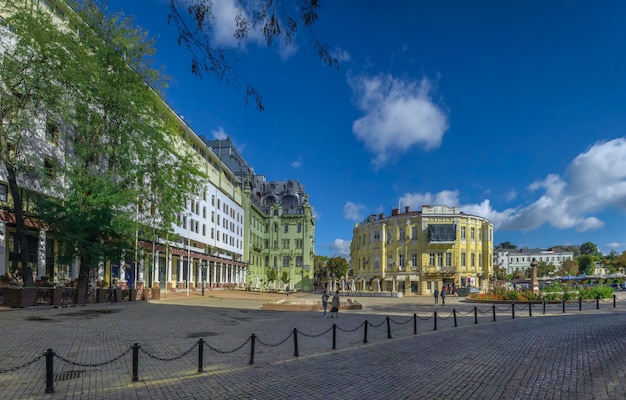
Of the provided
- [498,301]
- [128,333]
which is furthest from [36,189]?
[498,301]

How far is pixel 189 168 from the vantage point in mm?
30422

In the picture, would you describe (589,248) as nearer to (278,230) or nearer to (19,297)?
(278,230)

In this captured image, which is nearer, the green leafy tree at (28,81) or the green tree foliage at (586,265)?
the green leafy tree at (28,81)

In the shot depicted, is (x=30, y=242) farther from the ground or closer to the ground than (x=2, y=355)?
farther from the ground

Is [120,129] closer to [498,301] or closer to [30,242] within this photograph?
[30,242]

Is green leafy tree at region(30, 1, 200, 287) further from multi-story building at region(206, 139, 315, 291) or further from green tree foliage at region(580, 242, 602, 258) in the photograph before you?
green tree foliage at region(580, 242, 602, 258)

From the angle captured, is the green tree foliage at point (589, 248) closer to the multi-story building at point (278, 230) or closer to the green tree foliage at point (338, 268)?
the green tree foliage at point (338, 268)

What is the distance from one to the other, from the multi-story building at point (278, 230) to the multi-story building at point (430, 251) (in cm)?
2221

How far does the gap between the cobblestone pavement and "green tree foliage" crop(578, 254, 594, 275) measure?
131 m

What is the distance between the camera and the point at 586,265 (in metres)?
132

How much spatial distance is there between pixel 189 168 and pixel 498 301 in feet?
85.0

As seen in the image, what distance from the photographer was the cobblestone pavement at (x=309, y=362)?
26.0 ft

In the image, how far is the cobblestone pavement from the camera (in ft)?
26.0

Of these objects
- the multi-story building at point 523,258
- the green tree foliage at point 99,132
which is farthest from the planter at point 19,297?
the multi-story building at point 523,258
